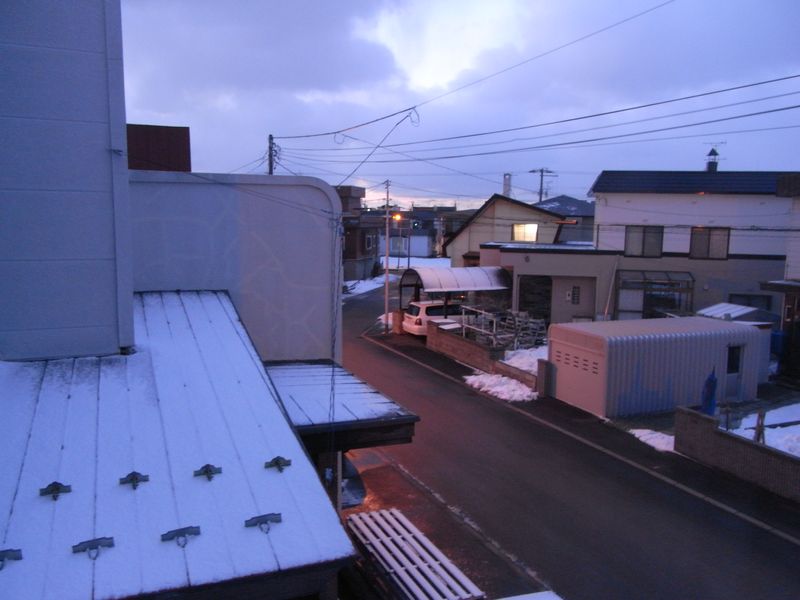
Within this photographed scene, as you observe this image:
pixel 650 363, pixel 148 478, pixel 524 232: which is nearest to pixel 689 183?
pixel 524 232

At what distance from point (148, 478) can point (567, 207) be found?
164ft

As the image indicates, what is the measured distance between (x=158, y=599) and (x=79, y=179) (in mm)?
3954

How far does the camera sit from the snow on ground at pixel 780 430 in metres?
12.3

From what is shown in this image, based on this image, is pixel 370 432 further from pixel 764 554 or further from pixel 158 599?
pixel 764 554

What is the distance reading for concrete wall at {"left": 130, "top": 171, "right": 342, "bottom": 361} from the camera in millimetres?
8570

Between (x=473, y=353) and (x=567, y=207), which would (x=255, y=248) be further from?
(x=567, y=207)

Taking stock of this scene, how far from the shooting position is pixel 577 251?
28.0 metres

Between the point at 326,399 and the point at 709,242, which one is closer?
the point at 326,399

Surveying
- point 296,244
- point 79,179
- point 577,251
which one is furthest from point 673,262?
point 79,179

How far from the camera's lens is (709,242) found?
1107 inches

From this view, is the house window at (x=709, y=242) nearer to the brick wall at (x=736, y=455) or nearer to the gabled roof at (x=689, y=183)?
the gabled roof at (x=689, y=183)

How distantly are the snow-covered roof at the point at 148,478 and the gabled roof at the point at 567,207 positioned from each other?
43522mm

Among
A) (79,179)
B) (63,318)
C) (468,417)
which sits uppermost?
(79,179)

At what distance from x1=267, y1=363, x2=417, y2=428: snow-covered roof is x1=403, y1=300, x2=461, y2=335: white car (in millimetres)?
19163
